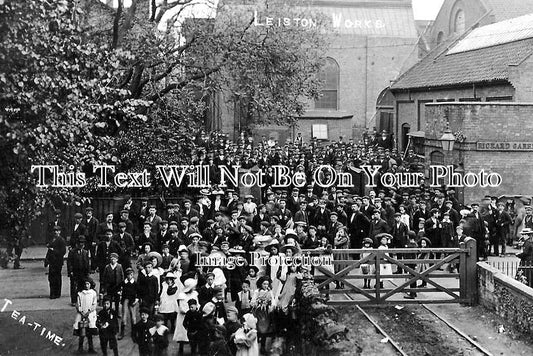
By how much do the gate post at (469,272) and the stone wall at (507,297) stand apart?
12 cm

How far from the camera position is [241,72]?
80.1ft

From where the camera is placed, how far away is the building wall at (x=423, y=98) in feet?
93.4

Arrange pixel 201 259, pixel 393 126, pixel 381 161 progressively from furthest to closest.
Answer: pixel 393 126, pixel 381 161, pixel 201 259

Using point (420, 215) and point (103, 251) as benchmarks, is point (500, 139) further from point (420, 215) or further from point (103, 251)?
point (103, 251)

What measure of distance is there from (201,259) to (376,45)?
34.5 meters

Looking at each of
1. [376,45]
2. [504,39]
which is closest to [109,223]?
[504,39]

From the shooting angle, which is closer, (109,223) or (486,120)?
(109,223)

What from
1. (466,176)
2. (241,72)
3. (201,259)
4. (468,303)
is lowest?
(468,303)

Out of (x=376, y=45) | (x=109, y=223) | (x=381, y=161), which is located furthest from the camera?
(x=376, y=45)

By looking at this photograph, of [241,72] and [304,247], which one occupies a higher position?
[241,72]

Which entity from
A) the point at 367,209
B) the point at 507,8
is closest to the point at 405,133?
the point at 507,8

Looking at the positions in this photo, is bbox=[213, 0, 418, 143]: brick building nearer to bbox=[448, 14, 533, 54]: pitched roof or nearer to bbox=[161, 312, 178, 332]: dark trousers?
bbox=[448, 14, 533, 54]: pitched roof

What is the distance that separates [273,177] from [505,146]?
790cm

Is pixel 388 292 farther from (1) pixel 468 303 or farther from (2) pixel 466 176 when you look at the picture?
(2) pixel 466 176
